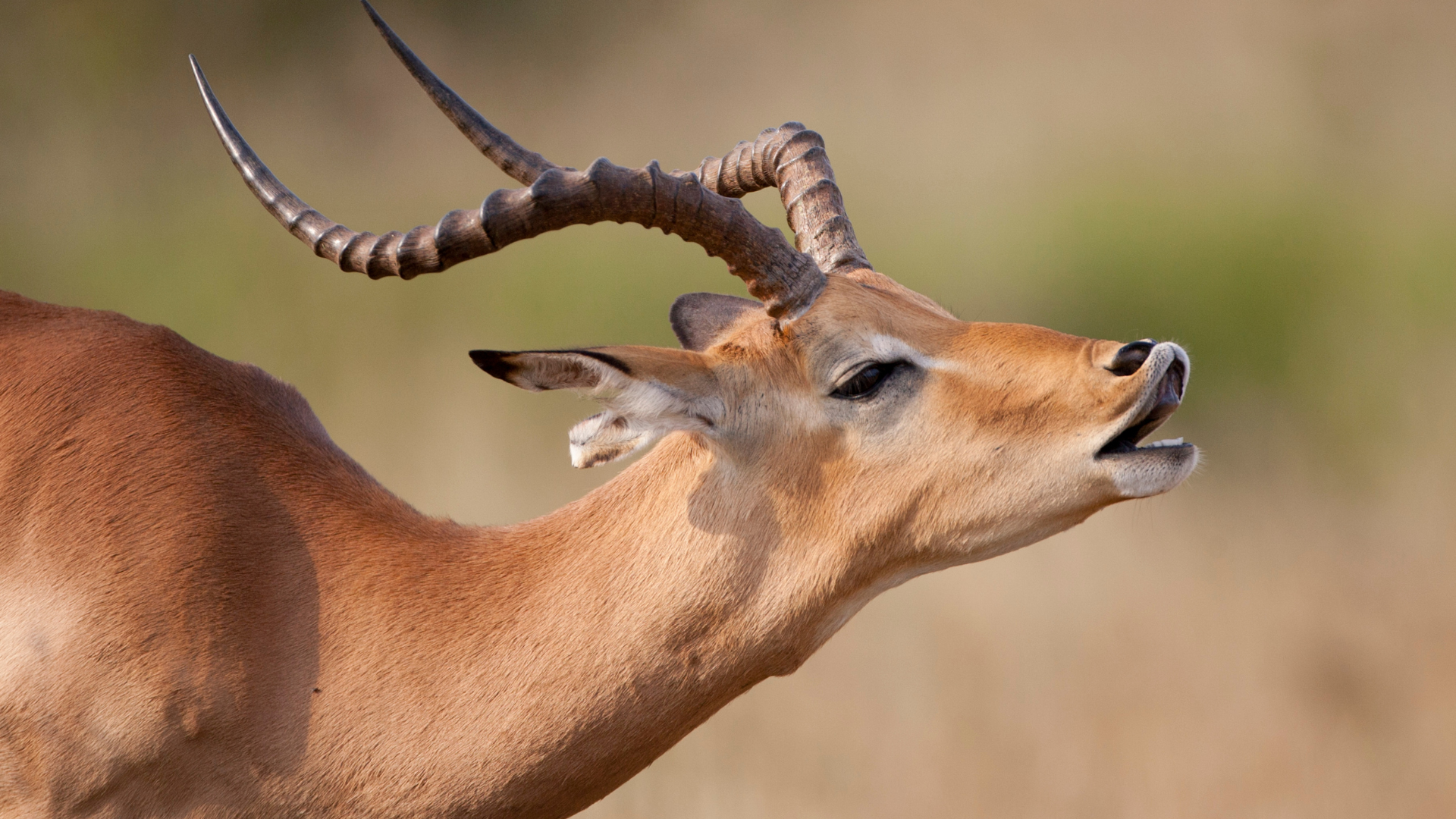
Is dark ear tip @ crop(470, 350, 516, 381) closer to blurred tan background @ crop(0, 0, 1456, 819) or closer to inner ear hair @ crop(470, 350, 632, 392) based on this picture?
inner ear hair @ crop(470, 350, 632, 392)

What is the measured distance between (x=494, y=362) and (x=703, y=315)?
102cm

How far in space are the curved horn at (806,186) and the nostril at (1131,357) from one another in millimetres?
898

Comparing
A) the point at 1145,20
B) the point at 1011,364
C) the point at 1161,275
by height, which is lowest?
the point at 1011,364

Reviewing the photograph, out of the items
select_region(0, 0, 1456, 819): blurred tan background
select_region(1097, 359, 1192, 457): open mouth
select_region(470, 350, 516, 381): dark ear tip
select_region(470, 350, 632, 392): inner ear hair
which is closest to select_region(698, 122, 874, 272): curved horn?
select_region(1097, 359, 1192, 457): open mouth

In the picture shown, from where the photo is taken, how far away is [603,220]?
264cm

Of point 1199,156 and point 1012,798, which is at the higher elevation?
point 1199,156

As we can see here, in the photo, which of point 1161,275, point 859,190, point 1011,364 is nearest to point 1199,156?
point 1161,275

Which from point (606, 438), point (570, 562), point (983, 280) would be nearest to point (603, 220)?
point (606, 438)

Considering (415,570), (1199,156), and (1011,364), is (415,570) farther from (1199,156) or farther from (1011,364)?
(1199,156)

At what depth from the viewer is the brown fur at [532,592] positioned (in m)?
2.69

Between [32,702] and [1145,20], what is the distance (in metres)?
7.58

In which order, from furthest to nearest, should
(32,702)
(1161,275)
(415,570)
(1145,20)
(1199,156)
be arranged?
(1145,20), (1199,156), (1161,275), (415,570), (32,702)

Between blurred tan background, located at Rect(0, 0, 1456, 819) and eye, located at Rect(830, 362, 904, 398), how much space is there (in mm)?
3708

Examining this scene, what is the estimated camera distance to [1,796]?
2.75 m
